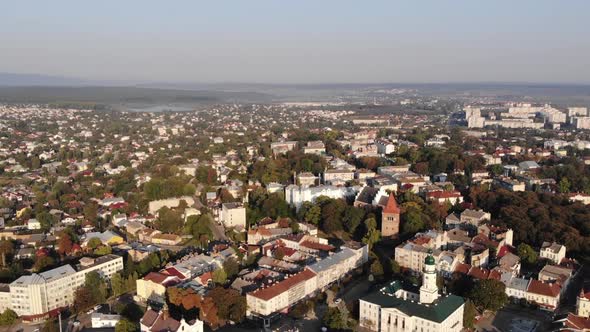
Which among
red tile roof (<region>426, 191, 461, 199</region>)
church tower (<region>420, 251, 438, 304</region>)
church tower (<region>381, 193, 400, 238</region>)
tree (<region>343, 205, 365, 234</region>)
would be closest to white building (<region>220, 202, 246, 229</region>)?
tree (<region>343, 205, 365, 234</region>)

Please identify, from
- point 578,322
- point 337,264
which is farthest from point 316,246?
point 578,322

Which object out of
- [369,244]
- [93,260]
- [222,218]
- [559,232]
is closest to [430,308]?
[369,244]

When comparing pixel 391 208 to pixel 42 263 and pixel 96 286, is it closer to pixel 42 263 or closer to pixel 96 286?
pixel 96 286

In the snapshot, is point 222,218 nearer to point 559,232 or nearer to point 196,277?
point 196,277

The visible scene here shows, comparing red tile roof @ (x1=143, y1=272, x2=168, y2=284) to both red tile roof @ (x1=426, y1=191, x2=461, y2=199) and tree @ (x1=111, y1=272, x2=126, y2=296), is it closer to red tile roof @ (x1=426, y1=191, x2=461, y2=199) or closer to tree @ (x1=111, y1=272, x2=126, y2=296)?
tree @ (x1=111, y1=272, x2=126, y2=296)

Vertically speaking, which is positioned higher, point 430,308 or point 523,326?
point 430,308

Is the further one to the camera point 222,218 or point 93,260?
point 222,218

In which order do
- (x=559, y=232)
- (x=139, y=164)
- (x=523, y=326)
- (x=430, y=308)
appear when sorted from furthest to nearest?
(x=139, y=164), (x=559, y=232), (x=523, y=326), (x=430, y=308)
